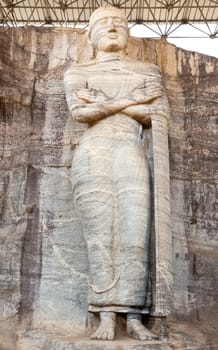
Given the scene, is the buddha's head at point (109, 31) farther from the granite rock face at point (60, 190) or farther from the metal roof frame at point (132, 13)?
the metal roof frame at point (132, 13)

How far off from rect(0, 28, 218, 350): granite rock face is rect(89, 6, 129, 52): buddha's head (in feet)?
1.83

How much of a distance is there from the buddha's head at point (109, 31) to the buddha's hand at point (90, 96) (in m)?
0.87

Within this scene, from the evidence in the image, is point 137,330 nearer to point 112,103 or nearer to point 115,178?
point 115,178

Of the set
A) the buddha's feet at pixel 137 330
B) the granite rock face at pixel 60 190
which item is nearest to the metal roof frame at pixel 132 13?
the granite rock face at pixel 60 190

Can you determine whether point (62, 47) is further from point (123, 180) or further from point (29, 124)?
point (123, 180)

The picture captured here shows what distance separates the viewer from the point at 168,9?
15.1m

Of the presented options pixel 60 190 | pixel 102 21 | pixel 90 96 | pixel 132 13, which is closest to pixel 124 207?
pixel 60 190

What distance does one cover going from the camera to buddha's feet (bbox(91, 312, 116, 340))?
4809 millimetres

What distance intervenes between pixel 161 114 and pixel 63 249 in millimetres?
1914

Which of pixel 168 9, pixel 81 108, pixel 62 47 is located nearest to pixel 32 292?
pixel 81 108

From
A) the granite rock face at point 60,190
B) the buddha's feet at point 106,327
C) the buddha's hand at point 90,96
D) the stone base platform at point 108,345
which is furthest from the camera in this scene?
the buddha's hand at point 90,96

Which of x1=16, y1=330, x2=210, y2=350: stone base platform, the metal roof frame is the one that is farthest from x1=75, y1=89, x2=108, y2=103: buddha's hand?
the metal roof frame

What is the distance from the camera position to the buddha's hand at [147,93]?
5.87m

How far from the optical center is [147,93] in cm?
592
